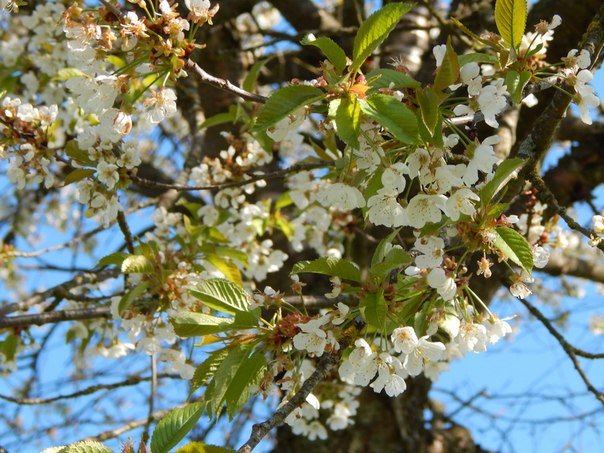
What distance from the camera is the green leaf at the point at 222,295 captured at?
1.35m

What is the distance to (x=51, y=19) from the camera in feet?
8.32

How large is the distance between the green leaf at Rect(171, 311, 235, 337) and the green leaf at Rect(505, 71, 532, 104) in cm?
66

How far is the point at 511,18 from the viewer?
49.3 inches

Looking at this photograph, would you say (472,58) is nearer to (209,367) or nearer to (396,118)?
(396,118)

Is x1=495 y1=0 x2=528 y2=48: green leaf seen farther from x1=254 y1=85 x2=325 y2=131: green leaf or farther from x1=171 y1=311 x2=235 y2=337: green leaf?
x1=171 y1=311 x2=235 y2=337: green leaf

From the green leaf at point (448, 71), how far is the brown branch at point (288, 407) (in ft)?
1.78

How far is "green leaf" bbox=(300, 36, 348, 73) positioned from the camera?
116cm

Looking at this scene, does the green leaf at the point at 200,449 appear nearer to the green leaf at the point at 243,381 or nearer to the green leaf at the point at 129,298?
the green leaf at the point at 243,381

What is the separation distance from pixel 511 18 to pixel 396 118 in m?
0.33

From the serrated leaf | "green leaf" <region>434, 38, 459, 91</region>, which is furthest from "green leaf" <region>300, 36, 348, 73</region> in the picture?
the serrated leaf

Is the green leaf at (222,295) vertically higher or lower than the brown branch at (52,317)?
lower

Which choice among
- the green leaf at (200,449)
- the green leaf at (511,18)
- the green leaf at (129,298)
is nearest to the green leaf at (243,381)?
the green leaf at (200,449)

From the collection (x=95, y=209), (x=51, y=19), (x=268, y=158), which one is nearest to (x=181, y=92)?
(x=51, y=19)

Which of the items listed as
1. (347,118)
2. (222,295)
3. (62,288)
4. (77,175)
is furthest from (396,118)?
(62,288)
